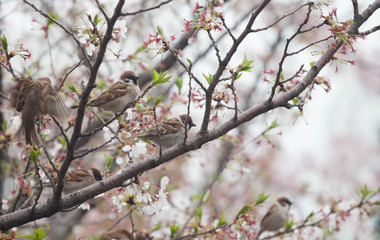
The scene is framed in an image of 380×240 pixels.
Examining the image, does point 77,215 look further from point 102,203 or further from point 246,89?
point 246,89

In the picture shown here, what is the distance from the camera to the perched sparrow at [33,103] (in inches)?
113

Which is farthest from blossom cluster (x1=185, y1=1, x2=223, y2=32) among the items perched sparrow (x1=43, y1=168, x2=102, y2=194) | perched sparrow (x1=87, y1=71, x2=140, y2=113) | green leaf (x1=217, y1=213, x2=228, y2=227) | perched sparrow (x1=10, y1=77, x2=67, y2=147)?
perched sparrow (x1=43, y1=168, x2=102, y2=194)

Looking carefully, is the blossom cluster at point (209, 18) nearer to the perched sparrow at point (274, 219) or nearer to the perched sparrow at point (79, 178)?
the perched sparrow at point (79, 178)

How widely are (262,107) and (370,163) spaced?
18.8 meters

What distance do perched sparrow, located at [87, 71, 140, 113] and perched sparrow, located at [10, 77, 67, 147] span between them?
2.51ft

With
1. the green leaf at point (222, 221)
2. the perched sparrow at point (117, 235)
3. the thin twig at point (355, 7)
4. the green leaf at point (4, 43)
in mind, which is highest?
the green leaf at point (4, 43)

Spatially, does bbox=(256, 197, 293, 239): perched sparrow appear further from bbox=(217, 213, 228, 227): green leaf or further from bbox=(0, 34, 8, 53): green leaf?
bbox=(0, 34, 8, 53): green leaf

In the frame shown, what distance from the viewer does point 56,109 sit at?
286 centimetres

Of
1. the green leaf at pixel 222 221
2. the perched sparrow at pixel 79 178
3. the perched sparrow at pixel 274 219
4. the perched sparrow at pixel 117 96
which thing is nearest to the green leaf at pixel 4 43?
the perched sparrow at pixel 117 96

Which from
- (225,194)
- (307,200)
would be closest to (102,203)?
(225,194)

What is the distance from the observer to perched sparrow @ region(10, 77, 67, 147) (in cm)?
288

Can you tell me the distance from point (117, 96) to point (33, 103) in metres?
1.26

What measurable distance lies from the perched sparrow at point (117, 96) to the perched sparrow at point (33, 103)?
765 mm

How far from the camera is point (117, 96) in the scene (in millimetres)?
4145
